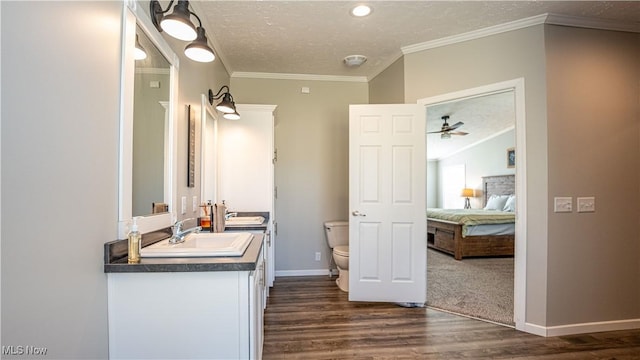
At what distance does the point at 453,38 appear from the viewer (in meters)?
2.77

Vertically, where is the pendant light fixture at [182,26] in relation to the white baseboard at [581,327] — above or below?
above

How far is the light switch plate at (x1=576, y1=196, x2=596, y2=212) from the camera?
2.39 m

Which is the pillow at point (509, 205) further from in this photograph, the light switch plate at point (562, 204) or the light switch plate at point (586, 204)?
the light switch plate at point (562, 204)

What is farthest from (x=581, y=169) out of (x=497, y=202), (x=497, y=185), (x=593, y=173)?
(x=497, y=185)

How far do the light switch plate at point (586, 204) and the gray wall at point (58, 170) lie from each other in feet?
10.2

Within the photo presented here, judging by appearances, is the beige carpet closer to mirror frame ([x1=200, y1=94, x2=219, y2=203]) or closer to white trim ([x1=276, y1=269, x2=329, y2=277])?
white trim ([x1=276, y1=269, x2=329, y2=277])

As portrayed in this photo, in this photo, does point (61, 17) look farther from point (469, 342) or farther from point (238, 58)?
point (469, 342)

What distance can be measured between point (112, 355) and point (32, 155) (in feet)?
2.97

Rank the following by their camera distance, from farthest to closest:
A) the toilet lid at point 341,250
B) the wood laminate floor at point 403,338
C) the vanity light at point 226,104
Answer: the toilet lid at point 341,250
the vanity light at point 226,104
the wood laminate floor at point 403,338

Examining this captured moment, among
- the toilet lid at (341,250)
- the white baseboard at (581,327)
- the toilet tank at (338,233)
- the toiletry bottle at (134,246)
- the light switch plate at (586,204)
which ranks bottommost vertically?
the white baseboard at (581,327)

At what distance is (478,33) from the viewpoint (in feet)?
8.73

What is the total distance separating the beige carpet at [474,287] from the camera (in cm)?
279

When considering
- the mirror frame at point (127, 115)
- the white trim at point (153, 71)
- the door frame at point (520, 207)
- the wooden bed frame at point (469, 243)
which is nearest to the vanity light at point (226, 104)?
the white trim at point (153, 71)

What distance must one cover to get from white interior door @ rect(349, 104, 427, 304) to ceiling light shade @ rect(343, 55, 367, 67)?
662 millimetres
